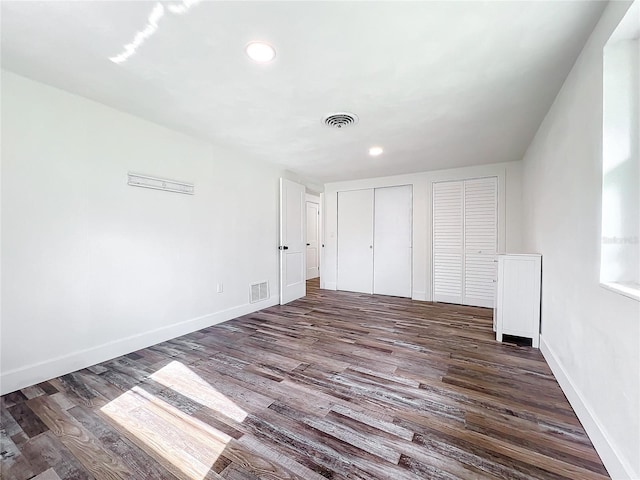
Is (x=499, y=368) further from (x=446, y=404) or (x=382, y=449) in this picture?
(x=382, y=449)

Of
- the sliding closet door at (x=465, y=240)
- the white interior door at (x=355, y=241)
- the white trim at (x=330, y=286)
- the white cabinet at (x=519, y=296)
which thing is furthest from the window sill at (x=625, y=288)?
the white trim at (x=330, y=286)

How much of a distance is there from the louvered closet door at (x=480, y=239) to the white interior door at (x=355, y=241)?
1.68 metres

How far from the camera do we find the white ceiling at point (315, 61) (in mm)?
1367

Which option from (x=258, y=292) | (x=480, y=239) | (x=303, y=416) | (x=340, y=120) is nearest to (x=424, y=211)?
(x=480, y=239)

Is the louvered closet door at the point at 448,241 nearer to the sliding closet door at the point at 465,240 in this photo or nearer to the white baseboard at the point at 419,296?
the sliding closet door at the point at 465,240

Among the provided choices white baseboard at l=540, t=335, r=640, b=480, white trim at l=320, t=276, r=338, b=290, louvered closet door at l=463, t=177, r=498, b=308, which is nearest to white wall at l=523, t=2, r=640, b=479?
white baseboard at l=540, t=335, r=640, b=480

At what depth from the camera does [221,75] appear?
1.88 metres

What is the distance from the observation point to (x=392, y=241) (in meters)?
5.08

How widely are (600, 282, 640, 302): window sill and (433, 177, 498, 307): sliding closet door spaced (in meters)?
3.07

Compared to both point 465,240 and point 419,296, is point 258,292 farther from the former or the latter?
point 465,240

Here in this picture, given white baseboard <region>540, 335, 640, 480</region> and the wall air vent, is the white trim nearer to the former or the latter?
the wall air vent

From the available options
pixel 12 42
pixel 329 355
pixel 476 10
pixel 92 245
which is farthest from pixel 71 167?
pixel 476 10

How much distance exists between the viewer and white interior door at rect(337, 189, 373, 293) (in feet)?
17.4

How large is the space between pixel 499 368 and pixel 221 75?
3.18 m
